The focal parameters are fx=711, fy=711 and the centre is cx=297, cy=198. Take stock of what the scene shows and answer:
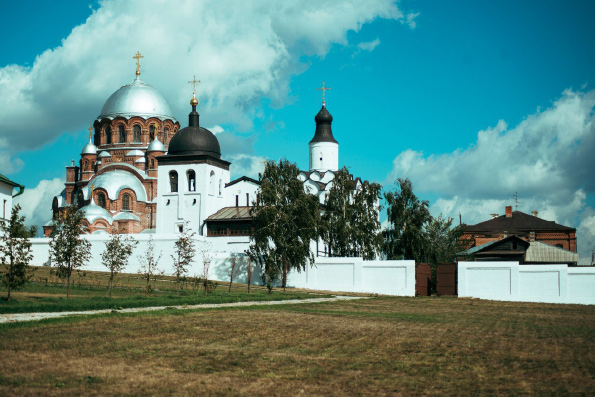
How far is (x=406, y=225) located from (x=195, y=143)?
54.9ft

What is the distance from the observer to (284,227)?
1485 inches

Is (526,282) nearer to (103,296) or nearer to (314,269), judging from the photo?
(314,269)

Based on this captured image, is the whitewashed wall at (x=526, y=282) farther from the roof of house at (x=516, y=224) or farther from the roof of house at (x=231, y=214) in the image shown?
the roof of house at (x=516, y=224)

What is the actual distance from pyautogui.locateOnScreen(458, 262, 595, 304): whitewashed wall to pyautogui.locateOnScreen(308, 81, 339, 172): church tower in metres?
30.0

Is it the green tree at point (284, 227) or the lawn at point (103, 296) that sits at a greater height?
the green tree at point (284, 227)

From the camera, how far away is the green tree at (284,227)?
37094mm

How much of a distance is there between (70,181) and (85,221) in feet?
41.3

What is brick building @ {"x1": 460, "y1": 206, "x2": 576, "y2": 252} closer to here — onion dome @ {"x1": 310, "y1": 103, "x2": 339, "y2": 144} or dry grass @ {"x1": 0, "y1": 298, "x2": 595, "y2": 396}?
onion dome @ {"x1": 310, "y1": 103, "x2": 339, "y2": 144}

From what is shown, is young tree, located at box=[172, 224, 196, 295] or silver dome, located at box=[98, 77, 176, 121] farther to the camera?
silver dome, located at box=[98, 77, 176, 121]

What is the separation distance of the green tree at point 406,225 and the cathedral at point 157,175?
16.0 ft

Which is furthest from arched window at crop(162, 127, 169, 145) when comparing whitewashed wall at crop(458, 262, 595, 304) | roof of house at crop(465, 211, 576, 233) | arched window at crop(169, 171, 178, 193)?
whitewashed wall at crop(458, 262, 595, 304)

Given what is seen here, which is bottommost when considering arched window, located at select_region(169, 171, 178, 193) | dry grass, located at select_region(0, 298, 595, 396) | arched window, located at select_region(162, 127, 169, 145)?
dry grass, located at select_region(0, 298, 595, 396)

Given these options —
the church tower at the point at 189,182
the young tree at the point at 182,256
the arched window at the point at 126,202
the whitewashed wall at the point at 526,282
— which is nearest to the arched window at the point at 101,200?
the arched window at the point at 126,202

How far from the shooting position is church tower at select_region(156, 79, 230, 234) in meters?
49.9
